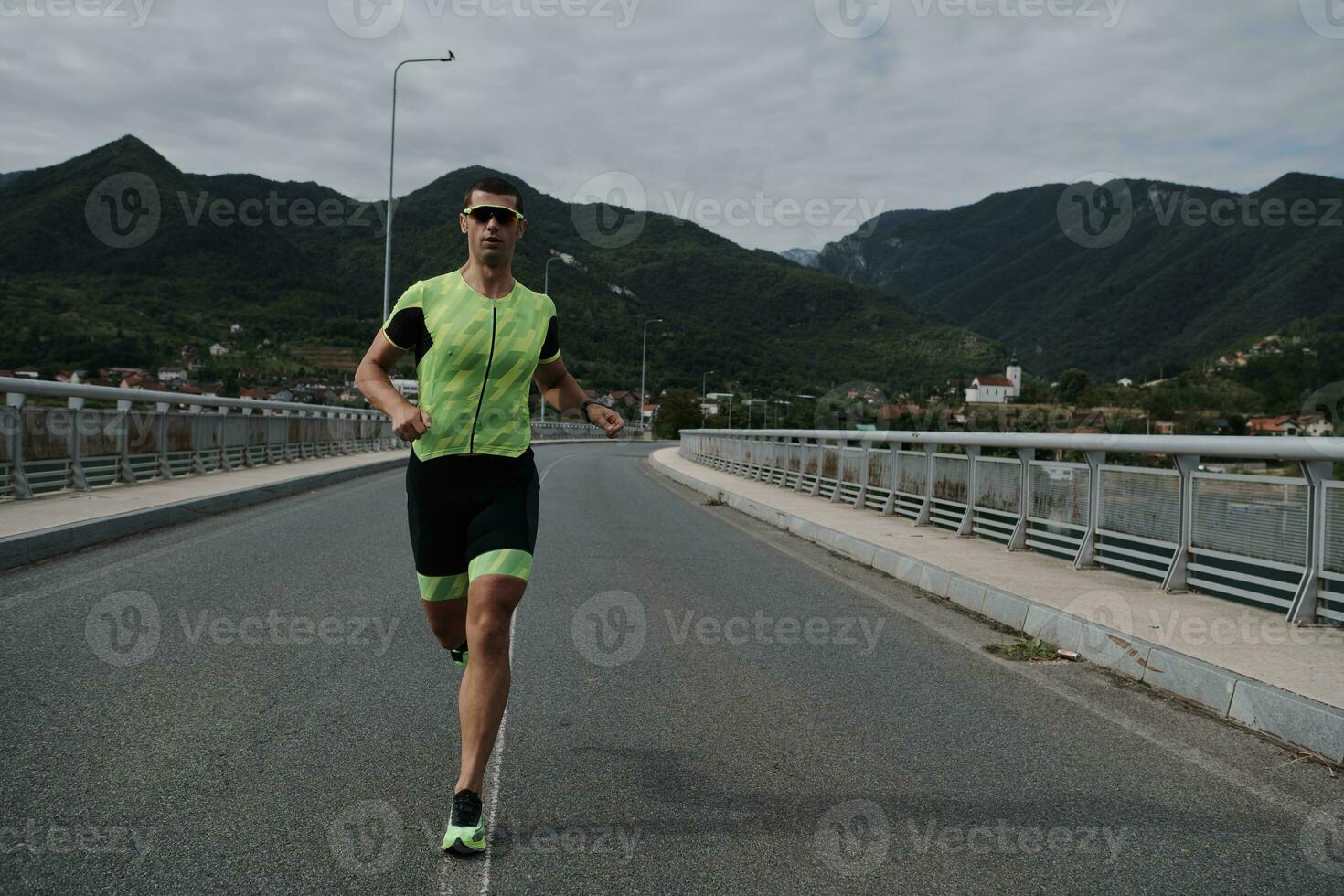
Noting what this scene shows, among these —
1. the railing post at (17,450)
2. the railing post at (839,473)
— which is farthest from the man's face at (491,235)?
the railing post at (839,473)

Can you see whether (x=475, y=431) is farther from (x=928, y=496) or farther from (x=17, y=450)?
(x=928, y=496)

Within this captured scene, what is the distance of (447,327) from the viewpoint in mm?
3580

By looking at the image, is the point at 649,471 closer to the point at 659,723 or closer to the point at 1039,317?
the point at 659,723

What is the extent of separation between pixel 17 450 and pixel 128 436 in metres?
3.02

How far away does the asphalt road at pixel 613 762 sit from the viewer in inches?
125

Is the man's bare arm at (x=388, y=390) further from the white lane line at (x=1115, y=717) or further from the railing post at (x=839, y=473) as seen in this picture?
the railing post at (x=839, y=473)

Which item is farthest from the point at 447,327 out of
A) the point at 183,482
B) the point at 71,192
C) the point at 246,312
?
the point at 71,192

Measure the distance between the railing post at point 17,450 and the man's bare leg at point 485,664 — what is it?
32.1 ft

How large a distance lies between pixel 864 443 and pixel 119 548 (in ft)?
36.3

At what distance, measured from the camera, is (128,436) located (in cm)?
1444

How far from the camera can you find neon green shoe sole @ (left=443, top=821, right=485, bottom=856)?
3.19 metres

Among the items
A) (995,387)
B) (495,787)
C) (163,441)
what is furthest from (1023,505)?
(995,387)

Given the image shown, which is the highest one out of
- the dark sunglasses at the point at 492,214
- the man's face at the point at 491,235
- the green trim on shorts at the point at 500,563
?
the dark sunglasses at the point at 492,214

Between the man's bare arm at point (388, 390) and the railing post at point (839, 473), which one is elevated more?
the man's bare arm at point (388, 390)
